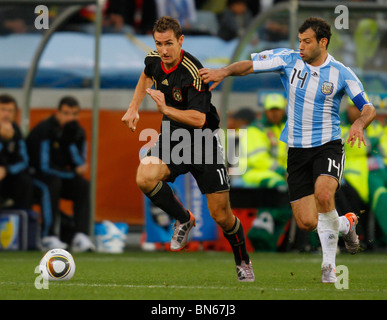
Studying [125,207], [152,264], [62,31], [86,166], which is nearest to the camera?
[152,264]

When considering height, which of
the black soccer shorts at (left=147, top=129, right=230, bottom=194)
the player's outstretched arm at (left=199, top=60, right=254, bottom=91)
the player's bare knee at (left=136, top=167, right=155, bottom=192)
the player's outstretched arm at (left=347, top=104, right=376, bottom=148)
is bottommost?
the player's bare knee at (left=136, top=167, right=155, bottom=192)

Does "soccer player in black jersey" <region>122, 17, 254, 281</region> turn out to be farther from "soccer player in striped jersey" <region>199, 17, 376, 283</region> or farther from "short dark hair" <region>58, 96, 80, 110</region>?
"short dark hair" <region>58, 96, 80, 110</region>

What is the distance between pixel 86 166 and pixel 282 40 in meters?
3.25

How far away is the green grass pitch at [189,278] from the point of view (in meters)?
6.84

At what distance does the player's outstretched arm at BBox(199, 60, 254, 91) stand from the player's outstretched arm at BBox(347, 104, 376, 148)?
99 cm

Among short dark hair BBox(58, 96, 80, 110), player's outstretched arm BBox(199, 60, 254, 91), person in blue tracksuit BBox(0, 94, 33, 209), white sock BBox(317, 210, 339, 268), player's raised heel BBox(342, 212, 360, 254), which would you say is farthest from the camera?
short dark hair BBox(58, 96, 80, 110)

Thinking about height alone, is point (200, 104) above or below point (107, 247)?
above

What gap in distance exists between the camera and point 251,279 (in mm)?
8070

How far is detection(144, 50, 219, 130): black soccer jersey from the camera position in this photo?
7793 mm

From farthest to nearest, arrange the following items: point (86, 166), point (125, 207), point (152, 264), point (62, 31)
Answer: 1. point (62, 31)
2. point (125, 207)
3. point (86, 166)
4. point (152, 264)

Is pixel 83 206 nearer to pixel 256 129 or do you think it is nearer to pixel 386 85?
pixel 256 129

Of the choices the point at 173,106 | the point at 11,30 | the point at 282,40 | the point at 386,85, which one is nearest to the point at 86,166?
the point at 11,30

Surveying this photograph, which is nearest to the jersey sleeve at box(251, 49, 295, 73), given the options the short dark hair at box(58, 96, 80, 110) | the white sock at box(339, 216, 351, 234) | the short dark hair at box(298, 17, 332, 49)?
the short dark hair at box(298, 17, 332, 49)

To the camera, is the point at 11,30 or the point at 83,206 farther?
the point at 11,30
